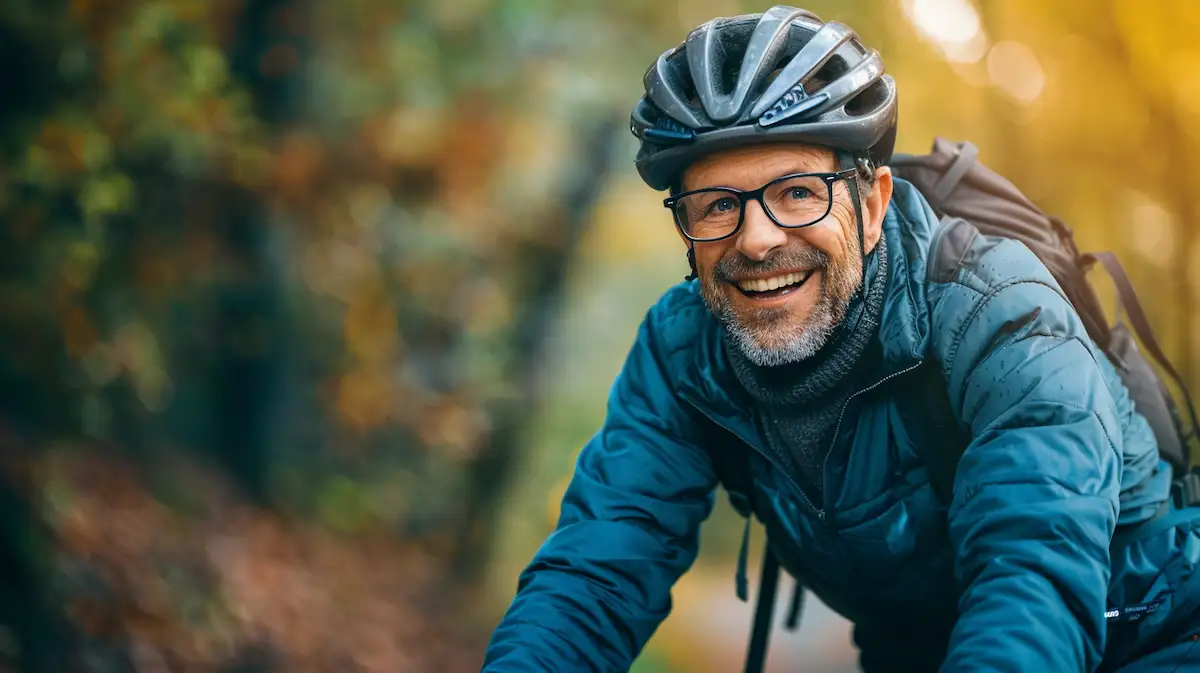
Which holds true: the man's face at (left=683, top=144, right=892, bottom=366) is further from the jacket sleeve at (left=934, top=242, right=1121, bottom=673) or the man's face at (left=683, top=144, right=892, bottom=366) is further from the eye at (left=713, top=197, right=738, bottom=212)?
the jacket sleeve at (left=934, top=242, right=1121, bottom=673)

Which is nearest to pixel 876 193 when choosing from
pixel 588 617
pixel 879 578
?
pixel 879 578

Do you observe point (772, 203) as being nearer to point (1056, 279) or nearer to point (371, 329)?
point (1056, 279)

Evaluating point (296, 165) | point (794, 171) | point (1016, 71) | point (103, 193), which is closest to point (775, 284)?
point (794, 171)

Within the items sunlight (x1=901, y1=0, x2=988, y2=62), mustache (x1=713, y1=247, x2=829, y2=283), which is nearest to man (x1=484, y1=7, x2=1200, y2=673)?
mustache (x1=713, y1=247, x2=829, y2=283)

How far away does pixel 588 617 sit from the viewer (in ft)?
7.96

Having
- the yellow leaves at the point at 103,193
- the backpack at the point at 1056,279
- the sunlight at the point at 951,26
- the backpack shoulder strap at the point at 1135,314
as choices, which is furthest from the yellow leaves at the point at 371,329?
the backpack shoulder strap at the point at 1135,314

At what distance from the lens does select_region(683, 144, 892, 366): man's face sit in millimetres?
2365

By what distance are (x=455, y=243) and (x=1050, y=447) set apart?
8.18 meters

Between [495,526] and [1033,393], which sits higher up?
[495,526]

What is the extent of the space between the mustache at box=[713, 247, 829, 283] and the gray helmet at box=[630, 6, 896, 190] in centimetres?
22

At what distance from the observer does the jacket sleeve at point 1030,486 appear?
1926 mm

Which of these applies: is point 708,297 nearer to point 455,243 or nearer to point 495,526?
point 455,243

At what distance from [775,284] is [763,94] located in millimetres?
394

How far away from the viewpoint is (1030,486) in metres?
1.99
